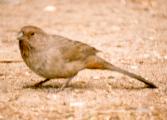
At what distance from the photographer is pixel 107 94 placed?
719 centimetres

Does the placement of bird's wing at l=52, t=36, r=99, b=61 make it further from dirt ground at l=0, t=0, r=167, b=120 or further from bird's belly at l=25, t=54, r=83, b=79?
dirt ground at l=0, t=0, r=167, b=120

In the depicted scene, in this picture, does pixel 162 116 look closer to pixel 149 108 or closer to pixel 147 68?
pixel 149 108

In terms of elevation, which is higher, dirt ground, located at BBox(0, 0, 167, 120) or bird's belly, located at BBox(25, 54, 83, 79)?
bird's belly, located at BBox(25, 54, 83, 79)

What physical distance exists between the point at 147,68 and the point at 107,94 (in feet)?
5.12

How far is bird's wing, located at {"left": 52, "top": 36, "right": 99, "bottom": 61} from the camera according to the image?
717 centimetres

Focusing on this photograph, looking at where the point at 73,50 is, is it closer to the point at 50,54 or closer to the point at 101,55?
the point at 50,54

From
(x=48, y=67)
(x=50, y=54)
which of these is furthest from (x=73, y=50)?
(x=48, y=67)

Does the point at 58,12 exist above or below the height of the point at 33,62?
below

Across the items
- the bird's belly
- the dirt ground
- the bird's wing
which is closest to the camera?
the dirt ground

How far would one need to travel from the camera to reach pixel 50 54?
23.0 feet

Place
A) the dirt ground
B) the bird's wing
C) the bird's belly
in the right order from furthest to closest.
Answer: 1. the bird's wing
2. the bird's belly
3. the dirt ground

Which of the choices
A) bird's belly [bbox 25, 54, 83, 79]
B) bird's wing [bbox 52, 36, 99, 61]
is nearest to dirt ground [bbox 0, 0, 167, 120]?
bird's belly [bbox 25, 54, 83, 79]

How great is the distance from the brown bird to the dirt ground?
0.28m

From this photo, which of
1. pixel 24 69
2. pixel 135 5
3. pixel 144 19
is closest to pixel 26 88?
pixel 24 69
